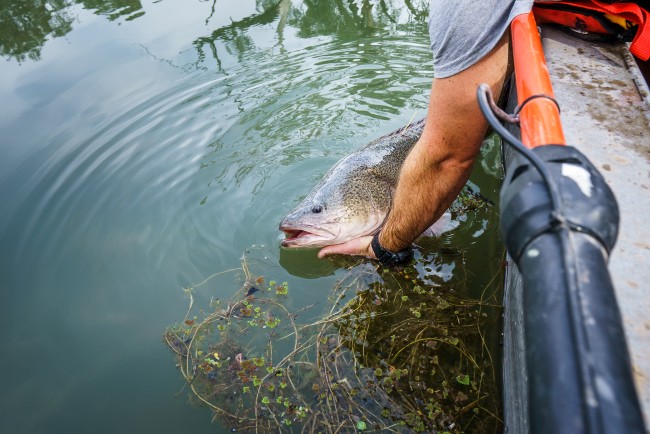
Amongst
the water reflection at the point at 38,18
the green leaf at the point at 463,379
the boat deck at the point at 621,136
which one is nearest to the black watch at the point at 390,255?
the green leaf at the point at 463,379

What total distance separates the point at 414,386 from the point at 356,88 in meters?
4.41

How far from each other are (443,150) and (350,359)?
1359mm

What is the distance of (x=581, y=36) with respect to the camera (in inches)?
100

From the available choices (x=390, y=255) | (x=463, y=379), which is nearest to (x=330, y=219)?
(x=390, y=255)

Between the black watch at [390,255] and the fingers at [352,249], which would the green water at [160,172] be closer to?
the fingers at [352,249]

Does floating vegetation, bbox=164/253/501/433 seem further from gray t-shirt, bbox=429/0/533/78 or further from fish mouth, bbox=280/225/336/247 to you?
gray t-shirt, bbox=429/0/533/78

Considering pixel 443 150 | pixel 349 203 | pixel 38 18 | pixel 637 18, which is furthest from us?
pixel 38 18

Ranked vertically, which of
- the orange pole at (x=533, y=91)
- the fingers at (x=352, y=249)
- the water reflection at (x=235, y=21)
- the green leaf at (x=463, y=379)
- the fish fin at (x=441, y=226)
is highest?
the orange pole at (x=533, y=91)

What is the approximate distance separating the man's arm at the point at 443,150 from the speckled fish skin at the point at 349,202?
0.41 meters

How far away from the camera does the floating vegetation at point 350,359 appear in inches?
102

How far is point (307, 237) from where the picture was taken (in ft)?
12.2

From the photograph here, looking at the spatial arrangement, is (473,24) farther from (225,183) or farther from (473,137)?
(225,183)

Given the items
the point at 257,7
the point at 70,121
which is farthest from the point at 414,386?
the point at 257,7

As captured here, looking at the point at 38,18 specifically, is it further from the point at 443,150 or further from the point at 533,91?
the point at 533,91
